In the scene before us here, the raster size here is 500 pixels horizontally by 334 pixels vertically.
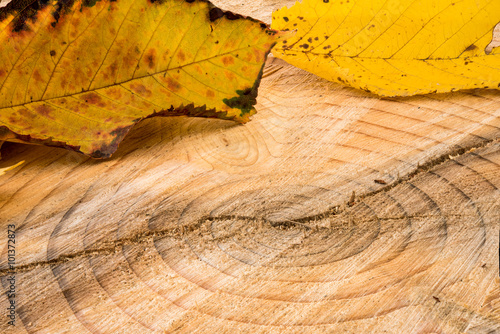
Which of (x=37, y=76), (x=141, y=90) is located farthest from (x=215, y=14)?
(x=37, y=76)

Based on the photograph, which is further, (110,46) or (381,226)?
(110,46)

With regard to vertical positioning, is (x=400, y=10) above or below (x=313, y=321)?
above

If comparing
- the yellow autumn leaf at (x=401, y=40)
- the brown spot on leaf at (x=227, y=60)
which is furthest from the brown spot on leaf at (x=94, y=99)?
the yellow autumn leaf at (x=401, y=40)

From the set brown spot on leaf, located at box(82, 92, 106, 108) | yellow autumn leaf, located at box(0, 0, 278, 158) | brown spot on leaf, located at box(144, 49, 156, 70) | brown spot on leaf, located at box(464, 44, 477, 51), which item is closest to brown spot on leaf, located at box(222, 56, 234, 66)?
yellow autumn leaf, located at box(0, 0, 278, 158)

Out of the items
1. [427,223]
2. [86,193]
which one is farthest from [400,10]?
[86,193]

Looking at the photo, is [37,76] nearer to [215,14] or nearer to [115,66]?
[115,66]

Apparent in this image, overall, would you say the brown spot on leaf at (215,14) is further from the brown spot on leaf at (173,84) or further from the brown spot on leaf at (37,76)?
the brown spot on leaf at (37,76)

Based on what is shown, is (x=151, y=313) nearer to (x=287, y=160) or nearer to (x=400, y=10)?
(x=287, y=160)

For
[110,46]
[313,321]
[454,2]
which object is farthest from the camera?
[454,2]
